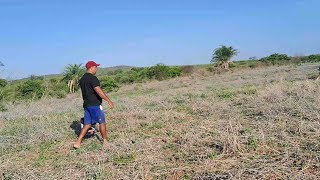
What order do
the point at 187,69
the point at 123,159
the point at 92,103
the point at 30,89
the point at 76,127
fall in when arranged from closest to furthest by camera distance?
the point at 123,159 < the point at 92,103 < the point at 76,127 < the point at 30,89 < the point at 187,69

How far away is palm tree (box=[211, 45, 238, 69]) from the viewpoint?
38312 millimetres

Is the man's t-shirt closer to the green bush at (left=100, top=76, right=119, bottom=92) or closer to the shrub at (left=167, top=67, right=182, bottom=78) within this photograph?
the green bush at (left=100, top=76, right=119, bottom=92)

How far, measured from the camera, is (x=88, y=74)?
6.34 metres

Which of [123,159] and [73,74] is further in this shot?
[73,74]

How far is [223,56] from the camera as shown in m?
38.7

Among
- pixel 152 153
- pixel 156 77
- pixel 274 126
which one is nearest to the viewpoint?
pixel 152 153

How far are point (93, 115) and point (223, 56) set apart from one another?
33.7 metres

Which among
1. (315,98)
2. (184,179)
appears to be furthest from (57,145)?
(315,98)

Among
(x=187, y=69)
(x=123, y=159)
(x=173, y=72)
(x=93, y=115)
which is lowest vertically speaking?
(x=123, y=159)

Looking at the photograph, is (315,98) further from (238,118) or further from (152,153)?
(152,153)

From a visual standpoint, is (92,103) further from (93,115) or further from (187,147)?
(187,147)

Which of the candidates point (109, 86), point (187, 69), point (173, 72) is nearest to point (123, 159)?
point (109, 86)

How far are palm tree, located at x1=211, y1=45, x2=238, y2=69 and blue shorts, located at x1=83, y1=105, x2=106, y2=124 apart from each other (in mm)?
33398

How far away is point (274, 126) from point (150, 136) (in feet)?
6.88
